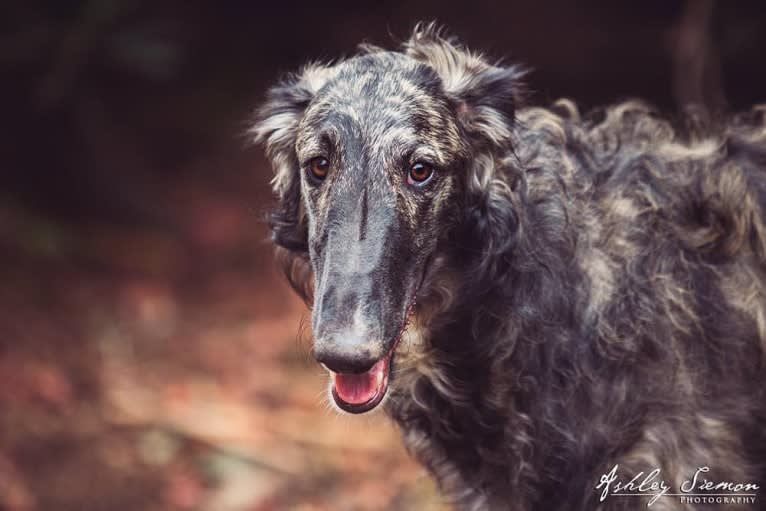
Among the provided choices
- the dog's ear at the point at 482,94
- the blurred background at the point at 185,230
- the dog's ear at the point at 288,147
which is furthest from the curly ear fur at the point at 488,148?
the blurred background at the point at 185,230

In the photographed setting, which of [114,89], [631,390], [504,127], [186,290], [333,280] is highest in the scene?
[114,89]

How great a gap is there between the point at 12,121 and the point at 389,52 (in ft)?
18.0

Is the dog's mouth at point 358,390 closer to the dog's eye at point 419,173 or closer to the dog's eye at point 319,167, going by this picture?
the dog's eye at point 419,173

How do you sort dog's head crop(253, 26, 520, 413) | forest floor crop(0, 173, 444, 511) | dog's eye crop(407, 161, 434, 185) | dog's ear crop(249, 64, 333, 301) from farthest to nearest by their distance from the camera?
1. forest floor crop(0, 173, 444, 511)
2. dog's ear crop(249, 64, 333, 301)
3. dog's eye crop(407, 161, 434, 185)
4. dog's head crop(253, 26, 520, 413)

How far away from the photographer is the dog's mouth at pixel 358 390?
287 cm

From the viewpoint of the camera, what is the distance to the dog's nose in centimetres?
267

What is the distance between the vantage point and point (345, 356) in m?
2.67

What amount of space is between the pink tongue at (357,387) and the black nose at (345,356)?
0.18m

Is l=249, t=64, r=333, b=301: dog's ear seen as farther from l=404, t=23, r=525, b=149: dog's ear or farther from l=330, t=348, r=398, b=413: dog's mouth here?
l=330, t=348, r=398, b=413: dog's mouth

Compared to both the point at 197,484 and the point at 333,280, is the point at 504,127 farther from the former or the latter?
the point at 197,484

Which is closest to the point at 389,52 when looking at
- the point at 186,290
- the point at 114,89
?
the point at 186,290

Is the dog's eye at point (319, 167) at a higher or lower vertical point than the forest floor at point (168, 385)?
lower

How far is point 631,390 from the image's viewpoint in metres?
3.20
